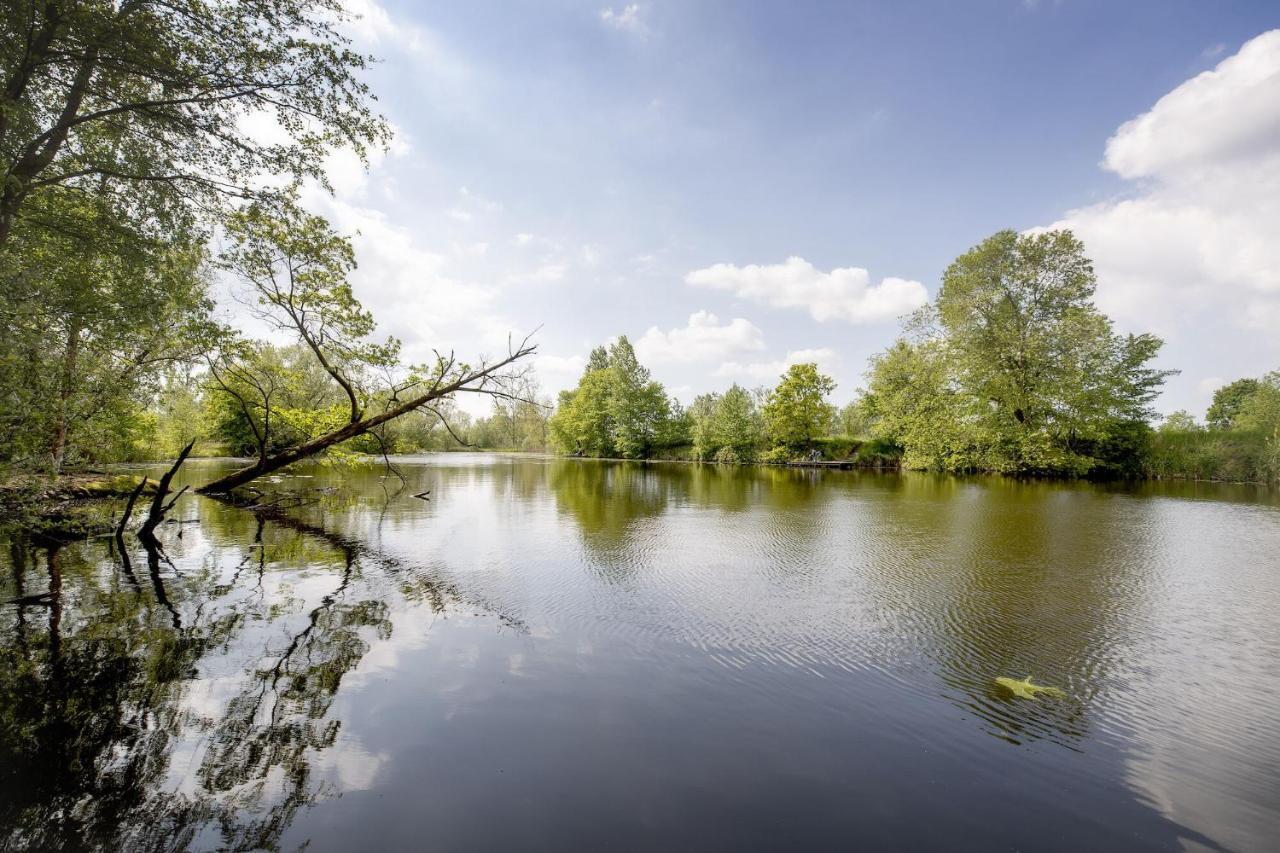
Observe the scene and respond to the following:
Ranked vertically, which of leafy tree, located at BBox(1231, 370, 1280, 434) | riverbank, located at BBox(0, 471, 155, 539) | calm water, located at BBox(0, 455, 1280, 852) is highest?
leafy tree, located at BBox(1231, 370, 1280, 434)

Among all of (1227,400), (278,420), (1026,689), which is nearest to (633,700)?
(1026,689)

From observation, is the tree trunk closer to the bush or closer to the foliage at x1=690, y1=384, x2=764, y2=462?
the bush

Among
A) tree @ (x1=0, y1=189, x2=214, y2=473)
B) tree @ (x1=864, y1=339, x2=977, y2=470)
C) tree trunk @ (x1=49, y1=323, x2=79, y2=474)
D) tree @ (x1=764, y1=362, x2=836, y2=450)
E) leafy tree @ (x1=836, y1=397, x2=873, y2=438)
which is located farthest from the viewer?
leafy tree @ (x1=836, y1=397, x2=873, y2=438)

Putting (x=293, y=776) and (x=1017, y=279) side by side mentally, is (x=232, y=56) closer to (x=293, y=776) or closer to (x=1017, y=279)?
(x=293, y=776)

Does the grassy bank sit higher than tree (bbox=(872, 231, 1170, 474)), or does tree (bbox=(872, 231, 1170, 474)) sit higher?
tree (bbox=(872, 231, 1170, 474))

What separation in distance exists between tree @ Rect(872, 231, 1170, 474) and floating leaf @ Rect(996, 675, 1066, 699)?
31.2 meters

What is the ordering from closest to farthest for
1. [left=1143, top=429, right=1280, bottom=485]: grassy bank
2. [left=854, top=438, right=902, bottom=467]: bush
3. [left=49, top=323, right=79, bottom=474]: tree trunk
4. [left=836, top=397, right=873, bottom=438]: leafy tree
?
[left=49, top=323, right=79, bottom=474]: tree trunk, [left=1143, top=429, right=1280, bottom=485]: grassy bank, [left=854, top=438, right=902, bottom=467]: bush, [left=836, top=397, right=873, bottom=438]: leafy tree

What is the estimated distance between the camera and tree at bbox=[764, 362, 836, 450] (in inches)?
1849

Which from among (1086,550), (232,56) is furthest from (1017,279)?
(232,56)

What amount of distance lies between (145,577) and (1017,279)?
41.5 m

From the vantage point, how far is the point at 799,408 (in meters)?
46.6

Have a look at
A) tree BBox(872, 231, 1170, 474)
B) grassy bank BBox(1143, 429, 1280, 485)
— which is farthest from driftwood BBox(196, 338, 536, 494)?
grassy bank BBox(1143, 429, 1280, 485)

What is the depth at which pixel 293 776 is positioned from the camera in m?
3.48

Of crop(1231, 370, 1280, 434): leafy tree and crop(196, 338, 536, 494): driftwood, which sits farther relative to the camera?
crop(1231, 370, 1280, 434): leafy tree
